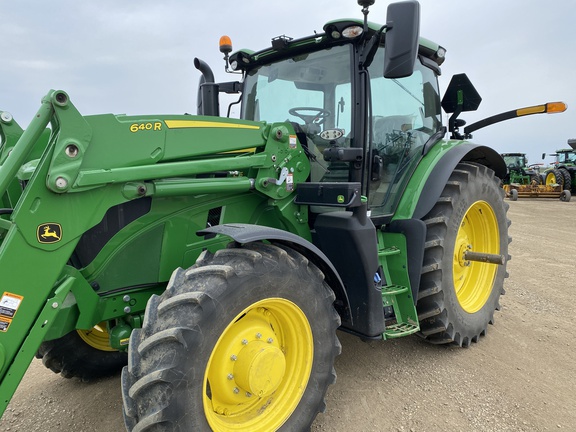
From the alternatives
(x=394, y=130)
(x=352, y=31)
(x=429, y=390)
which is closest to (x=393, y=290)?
(x=429, y=390)

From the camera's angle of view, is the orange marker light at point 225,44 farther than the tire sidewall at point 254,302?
Yes

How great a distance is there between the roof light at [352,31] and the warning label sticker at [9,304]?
247 cm

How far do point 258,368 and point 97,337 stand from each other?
165 cm

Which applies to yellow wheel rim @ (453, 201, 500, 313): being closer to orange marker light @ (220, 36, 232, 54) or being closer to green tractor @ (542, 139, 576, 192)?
orange marker light @ (220, 36, 232, 54)

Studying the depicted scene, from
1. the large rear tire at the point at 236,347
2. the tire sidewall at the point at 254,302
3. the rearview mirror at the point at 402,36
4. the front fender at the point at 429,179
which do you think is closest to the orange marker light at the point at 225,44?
the rearview mirror at the point at 402,36

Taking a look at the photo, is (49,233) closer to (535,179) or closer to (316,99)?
(316,99)

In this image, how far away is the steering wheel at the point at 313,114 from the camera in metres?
3.16

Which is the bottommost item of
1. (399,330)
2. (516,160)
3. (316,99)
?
(399,330)

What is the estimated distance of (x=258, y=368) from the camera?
7.07 feet

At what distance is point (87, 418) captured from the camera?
274 cm

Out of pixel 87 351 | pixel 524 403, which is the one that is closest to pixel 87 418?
pixel 87 351

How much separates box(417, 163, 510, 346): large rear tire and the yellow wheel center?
151 centimetres

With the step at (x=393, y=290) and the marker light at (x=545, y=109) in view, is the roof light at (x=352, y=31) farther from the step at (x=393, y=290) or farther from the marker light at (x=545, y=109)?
the marker light at (x=545, y=109)

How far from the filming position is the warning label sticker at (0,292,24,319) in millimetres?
1808
